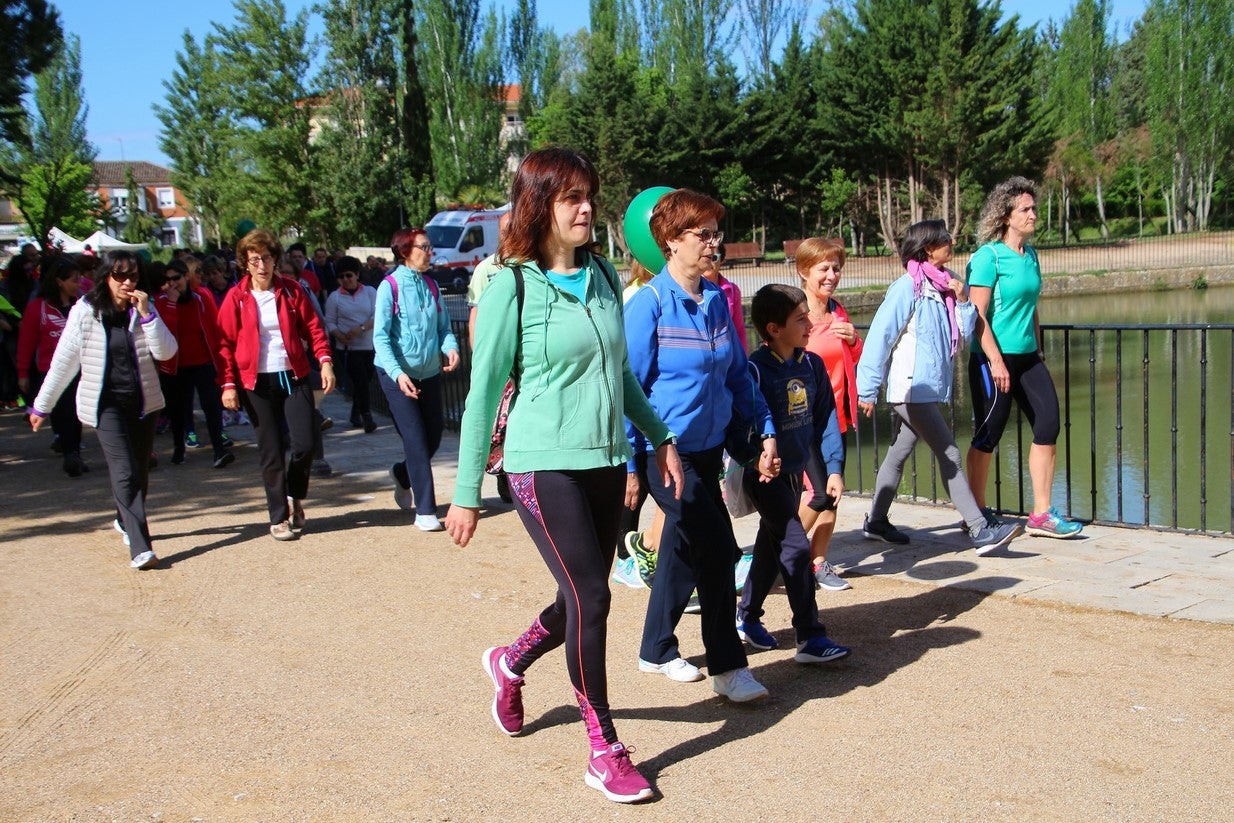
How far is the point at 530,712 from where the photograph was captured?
4312mm

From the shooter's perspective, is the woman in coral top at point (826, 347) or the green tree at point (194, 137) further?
the green tree at point (194, 137)

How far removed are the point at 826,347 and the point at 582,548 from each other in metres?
2.58

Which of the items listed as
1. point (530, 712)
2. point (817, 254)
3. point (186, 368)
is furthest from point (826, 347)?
point (186, 368)

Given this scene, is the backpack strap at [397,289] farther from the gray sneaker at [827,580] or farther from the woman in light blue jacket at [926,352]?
the gray sneaker at [827,580]

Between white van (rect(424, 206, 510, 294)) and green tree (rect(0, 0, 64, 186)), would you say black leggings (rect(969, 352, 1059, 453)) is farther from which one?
white van (rect(424, 206, 510, 294))

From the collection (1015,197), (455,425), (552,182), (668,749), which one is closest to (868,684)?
(668,749)

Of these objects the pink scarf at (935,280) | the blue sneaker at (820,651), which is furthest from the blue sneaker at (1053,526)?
the blue sneaker at (820,651)

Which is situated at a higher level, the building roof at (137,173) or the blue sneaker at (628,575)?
the building roof at (137,173)

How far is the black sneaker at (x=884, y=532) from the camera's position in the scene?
6.69m

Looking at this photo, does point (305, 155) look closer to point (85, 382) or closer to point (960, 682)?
point (85, 382)

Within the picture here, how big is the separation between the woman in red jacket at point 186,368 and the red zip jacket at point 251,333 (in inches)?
132

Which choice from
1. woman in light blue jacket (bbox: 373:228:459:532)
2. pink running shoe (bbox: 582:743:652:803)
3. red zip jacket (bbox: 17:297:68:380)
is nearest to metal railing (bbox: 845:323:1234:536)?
woman in light blue jacket (bbox: 373:228:459:532)

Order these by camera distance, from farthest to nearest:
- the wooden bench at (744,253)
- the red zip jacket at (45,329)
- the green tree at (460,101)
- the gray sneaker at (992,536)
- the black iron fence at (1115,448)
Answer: the green tree at (460,101), the wooden bench at (744,253), the red zip jacket at (45,329), the black iron fence at (1115,448), the gray sneaker at (992,536)

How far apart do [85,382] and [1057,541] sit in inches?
215
